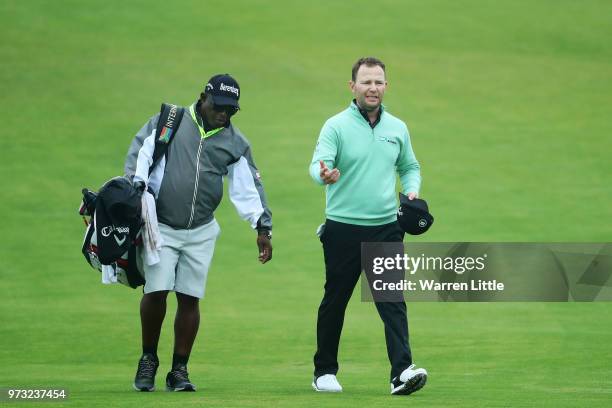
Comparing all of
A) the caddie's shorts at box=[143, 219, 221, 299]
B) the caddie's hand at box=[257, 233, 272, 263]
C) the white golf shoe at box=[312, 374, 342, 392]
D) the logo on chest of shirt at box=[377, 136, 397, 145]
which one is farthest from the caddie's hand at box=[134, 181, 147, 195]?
the white golf shoe at box=[312, 374, 342, 392]

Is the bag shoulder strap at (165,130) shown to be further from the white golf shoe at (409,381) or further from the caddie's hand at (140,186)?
the white golf shoe at (409,381)

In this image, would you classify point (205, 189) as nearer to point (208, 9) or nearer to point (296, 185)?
point (296, 185)

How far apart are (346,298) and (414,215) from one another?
70 cm

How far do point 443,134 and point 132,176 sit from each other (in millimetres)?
13049

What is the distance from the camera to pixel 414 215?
7633mm

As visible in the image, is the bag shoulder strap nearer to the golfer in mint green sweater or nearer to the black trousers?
the golfer in mint green sweater

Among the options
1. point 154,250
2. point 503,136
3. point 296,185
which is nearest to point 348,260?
point 154,250

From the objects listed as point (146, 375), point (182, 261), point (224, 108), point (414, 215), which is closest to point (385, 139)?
point (414, 215)

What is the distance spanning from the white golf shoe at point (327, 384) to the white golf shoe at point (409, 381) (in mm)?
463

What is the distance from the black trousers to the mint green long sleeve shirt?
0.07 meters

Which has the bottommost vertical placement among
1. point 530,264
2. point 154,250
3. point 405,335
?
point 530,264

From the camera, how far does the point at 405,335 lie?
25.2ft

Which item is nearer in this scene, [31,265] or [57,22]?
[31,265]

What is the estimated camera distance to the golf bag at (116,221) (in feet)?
24.6
